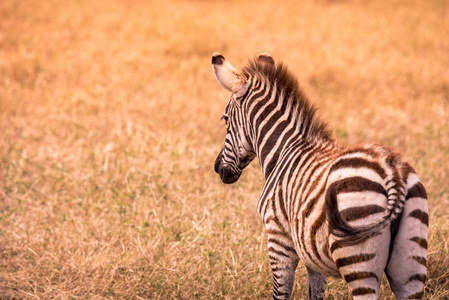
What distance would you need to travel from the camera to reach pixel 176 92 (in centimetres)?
906

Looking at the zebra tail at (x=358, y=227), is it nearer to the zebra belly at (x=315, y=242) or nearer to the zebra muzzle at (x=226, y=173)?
the zebra belly at (x=315, y=242)

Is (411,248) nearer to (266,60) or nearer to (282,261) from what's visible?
(282,261)

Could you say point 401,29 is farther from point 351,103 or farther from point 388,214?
point 388,214

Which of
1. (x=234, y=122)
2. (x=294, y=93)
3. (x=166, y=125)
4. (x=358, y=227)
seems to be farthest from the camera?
(x=166, y=125)

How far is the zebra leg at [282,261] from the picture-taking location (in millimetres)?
3246

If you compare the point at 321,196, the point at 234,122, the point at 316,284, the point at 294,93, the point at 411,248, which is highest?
the point at 294,93

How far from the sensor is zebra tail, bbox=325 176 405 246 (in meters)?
2.56

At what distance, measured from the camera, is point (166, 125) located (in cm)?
777

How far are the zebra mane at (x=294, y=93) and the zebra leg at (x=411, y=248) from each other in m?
0.79

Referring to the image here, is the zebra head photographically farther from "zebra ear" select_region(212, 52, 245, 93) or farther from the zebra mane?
the zebra mane

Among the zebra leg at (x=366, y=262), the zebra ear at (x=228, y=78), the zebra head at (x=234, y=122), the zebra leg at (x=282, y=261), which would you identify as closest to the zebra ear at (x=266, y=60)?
the zebra head at (x=234, y=122)

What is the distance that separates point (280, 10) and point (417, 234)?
38.6 feet

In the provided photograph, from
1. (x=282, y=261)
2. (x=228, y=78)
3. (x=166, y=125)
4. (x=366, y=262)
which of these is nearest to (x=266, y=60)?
(x=228, y=78)

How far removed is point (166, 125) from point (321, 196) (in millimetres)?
5121
